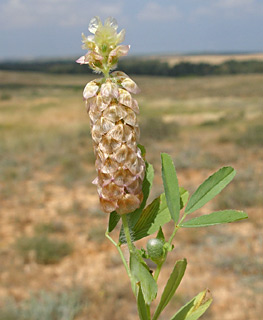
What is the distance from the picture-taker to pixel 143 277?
60cm

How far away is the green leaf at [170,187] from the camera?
0.70m

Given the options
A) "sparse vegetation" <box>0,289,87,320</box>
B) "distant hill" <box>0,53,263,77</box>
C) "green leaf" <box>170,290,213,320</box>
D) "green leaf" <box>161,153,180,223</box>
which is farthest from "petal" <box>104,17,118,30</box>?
"distant hill" <box>0,53,263,77</box>

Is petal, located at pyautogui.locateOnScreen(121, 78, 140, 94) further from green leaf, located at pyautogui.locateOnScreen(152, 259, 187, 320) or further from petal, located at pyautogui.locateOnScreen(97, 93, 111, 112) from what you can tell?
green leaf, located at pyautogui.locateOnScreen(152, 259, 187, 320)

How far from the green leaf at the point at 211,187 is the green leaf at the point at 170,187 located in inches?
2.8

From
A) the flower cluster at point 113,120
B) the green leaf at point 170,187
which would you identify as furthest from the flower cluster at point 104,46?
the green leaf at point 170,187

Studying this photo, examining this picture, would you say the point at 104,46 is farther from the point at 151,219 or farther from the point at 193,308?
the point at 193,308

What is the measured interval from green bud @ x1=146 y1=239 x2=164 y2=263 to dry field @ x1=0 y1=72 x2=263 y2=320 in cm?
399

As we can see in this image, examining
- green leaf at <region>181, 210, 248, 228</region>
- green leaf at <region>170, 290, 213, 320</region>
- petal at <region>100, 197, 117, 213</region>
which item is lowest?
green leaf at <region>170, 290, 213, 320</region>

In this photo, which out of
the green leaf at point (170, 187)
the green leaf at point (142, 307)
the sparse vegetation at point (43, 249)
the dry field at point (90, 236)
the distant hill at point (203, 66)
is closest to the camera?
the green leaf at point (142, 307)

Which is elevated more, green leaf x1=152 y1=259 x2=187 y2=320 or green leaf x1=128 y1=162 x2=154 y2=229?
green leaf x1=128 y1=162 x2=154 y2=229

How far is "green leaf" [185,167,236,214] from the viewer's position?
756mm

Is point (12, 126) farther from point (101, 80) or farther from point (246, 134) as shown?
point (101, 80)

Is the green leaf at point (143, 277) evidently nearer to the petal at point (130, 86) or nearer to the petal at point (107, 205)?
the petal at point (107, 205)

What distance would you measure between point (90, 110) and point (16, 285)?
523cm
